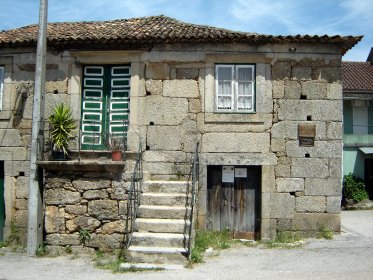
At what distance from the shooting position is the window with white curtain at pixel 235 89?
9.40 metres

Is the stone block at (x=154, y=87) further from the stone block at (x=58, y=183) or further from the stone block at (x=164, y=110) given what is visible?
the stone block at (x=58, y=183)

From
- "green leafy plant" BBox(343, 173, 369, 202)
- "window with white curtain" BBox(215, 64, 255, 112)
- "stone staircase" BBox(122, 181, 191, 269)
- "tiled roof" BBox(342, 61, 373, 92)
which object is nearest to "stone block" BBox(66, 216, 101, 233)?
"stone staircase" BBox(122, 181, 191, 269)

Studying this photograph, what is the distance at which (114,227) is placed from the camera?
810 centimetres

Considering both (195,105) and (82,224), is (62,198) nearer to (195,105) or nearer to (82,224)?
(82,224)

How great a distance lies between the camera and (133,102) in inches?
372

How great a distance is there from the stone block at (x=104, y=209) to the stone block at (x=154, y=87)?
285cm

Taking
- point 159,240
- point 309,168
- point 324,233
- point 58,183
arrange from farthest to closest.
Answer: point 309,168 → point 324,233 → point 58,183 → point 159,240

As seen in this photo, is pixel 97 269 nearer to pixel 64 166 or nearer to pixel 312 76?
pixel 64 166

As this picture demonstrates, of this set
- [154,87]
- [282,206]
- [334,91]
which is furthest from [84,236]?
[334,91]

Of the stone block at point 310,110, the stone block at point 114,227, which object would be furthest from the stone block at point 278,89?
the stone block at point 114,227

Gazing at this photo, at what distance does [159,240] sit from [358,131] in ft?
45.6

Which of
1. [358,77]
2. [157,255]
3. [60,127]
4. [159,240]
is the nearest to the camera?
[157,255]

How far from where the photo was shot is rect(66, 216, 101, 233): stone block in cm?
816

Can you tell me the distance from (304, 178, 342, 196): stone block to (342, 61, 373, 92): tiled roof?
32.9 ft
